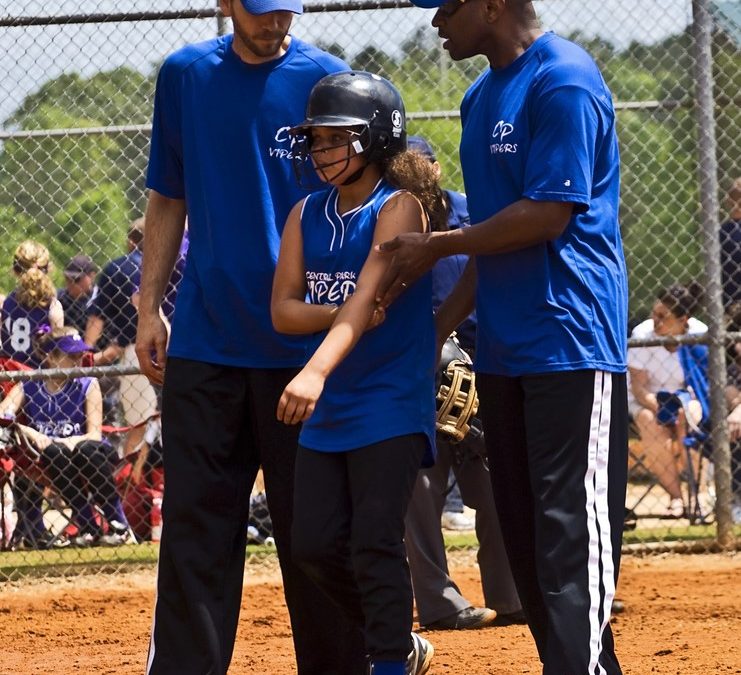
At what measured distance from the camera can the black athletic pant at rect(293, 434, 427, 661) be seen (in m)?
3.55

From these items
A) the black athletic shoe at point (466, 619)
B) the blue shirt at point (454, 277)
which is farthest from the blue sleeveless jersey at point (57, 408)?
the black athletic shoe at point (466, 619)

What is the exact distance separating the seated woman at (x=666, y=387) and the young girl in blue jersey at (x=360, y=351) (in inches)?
205

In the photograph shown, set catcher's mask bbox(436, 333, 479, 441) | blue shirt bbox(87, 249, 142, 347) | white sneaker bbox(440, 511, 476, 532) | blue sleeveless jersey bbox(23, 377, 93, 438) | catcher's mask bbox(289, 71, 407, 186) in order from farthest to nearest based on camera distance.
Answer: white sneaker bbox(440, 511, 476, 532) → blue shirt bbox(87, 249, 142, 347) → blue sleeveless jersey bbox(23, 377, 93, 438) → catcher's mask bbox(436, 333, 479, 441) → catcher's mask bbox(289, 71, 407, 186)

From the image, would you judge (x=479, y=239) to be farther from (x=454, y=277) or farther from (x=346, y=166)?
(x=454, y=277)

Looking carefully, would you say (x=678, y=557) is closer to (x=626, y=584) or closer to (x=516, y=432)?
(x=626, y=584)

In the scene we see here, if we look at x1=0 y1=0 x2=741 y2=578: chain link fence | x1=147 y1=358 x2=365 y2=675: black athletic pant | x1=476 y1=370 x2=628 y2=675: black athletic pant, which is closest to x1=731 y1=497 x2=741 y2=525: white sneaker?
x1=0 y1=0 x2=741 y2=578: chain link fence

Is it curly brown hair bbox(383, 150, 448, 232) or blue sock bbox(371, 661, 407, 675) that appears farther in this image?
curly brown hair bbox(383, 150, 448, 232)

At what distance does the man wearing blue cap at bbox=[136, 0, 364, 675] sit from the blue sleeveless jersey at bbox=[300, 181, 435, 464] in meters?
0.23

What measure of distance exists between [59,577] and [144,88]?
2928 mm

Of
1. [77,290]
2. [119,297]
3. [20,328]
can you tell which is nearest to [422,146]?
[119,297]

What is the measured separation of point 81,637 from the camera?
616 cm

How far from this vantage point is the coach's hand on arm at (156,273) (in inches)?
161

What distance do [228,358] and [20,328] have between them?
4.68 metres

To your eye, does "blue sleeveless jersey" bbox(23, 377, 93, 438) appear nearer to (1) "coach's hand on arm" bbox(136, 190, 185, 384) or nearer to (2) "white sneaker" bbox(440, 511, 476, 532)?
(2) "white sneaker" bbox(440, 511, 476, 532)
